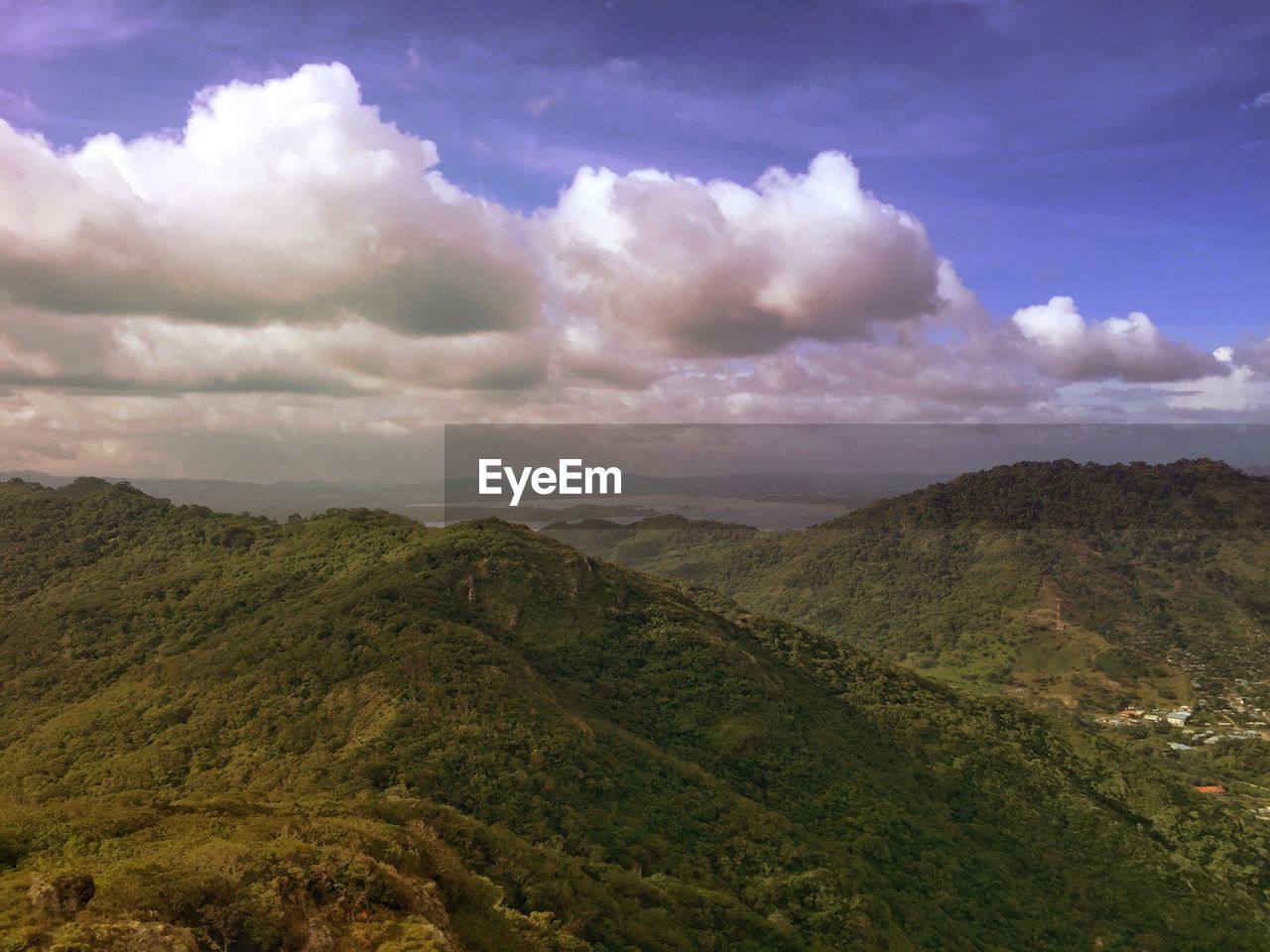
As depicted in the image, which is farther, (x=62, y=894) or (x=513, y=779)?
(x=513, y=779)

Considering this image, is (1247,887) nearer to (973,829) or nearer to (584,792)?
(973,829)

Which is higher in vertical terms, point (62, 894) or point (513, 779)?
point (62, 894)

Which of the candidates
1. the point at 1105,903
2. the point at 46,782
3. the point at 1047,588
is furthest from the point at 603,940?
the point at 1047,588

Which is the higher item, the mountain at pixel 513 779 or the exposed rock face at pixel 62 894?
the exposed rock face at pixel 62 894

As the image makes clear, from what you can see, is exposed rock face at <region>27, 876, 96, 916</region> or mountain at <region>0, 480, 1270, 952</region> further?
mountain at <region>0, 480, 1270, 952</region>

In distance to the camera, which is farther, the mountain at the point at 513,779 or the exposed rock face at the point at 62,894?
the mountain at the point at 513,779
